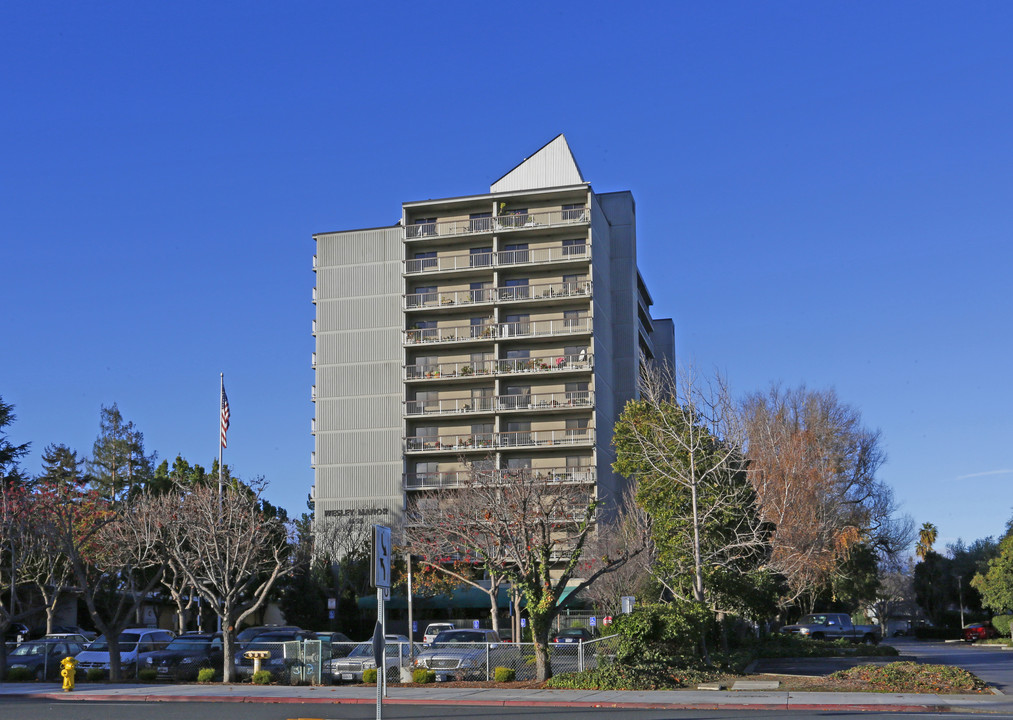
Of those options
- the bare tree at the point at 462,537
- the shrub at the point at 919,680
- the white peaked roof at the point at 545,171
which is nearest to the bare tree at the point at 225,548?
the bare tree at the point at 462,537

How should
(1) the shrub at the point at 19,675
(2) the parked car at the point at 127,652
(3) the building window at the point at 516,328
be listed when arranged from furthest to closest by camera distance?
(3) the building window at the point at 516,328 → (2) the parked car at the point at 127,652 → (1) the shrub at the point at 19,675

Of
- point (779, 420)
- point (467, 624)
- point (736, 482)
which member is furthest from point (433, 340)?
point (736, 482)

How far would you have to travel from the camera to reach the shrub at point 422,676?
27500 millimetres

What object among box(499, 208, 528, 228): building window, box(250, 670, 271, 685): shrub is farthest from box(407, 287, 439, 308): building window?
box(250, 670, 271, 685): shrub

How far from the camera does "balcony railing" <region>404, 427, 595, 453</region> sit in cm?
6450

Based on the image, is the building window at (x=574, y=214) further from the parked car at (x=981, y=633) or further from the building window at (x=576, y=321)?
the parked car at (x=981, y=633)

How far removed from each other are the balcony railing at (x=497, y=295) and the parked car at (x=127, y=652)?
36652 millimetres

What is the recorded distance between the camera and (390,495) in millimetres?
67500

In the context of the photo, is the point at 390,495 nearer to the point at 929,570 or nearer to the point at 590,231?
Result: the point at 590,231

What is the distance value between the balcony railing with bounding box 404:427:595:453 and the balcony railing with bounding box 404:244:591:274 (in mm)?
11779

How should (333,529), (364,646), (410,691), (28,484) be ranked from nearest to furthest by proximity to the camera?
(410,691) → (364,646) → (28,484) → (333,529)

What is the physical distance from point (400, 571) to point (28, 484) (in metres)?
20.5

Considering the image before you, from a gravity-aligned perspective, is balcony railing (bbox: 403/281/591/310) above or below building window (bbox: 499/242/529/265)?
below

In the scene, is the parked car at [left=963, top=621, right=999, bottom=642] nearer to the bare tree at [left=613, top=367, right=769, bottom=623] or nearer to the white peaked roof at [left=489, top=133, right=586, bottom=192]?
the bare tree at [left=613, top=367, right=769, bottom=623]
